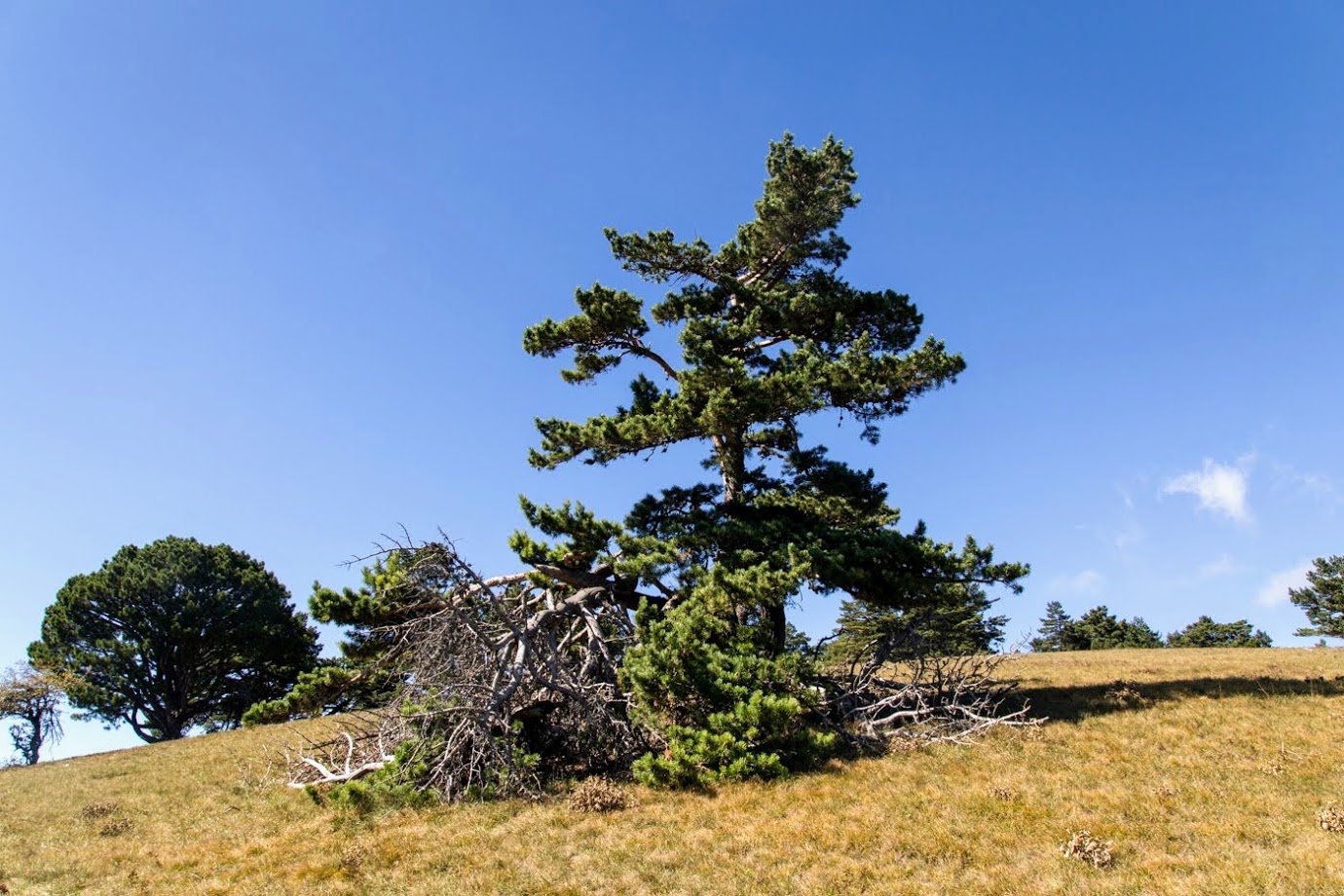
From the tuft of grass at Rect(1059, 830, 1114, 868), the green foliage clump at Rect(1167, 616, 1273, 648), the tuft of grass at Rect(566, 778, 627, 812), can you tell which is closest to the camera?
the tuft of grass at Rect(1059, 830, 1114, 868)

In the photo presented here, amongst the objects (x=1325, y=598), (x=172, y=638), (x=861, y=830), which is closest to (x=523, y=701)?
(x=861, y=830)

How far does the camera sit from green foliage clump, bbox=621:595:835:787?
11.4 m

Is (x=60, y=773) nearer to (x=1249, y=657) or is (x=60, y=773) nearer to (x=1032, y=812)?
(x=1032, y=812)

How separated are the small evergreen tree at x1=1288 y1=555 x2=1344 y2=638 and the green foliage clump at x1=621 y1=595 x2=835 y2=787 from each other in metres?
55.6

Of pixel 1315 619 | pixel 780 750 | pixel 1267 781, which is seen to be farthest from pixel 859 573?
pixel 1315 619

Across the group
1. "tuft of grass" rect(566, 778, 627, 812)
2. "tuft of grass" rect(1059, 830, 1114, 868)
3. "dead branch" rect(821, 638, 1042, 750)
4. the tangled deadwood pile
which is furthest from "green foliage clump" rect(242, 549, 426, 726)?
"tuft of grass" rect(1059, 830, 1114, 868)

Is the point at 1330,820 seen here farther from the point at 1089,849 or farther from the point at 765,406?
the point at 765,406

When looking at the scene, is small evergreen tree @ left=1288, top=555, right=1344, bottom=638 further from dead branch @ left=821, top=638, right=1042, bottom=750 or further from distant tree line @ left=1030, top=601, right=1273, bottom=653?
dead branch @ left=821, top=638, right=1042, bottom=750

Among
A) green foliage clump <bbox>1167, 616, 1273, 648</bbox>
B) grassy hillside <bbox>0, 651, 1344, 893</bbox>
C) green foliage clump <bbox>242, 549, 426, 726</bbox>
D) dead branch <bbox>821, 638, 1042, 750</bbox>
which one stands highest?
green foliage clump <bbox>242, 549, 426, 726</bbox>

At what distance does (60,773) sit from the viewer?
1997 centimetres

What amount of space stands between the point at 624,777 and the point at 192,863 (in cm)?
671

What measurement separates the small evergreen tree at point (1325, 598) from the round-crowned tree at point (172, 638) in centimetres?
6947

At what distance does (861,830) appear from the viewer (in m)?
9.14

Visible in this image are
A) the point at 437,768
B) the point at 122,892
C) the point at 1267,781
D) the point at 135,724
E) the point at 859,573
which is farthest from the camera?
the point at 135,724
